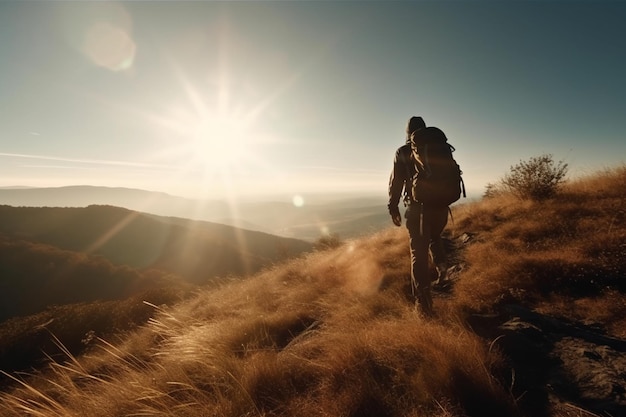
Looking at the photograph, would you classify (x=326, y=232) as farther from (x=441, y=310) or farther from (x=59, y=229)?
(x=59, y=229)

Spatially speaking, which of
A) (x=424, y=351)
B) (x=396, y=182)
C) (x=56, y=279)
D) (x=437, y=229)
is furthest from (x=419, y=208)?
(x=56, y=279)

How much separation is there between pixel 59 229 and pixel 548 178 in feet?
287

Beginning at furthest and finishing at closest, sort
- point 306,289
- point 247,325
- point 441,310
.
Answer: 1. point 306,289
2. point 247,325
3. point 441,310

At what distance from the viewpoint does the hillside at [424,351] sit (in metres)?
2.16

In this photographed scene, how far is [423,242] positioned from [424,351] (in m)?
1.76

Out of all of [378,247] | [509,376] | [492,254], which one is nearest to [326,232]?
[378,247]

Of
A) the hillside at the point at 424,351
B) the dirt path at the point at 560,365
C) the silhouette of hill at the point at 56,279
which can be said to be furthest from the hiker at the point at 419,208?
the silhouette of hill at the point at 56,279

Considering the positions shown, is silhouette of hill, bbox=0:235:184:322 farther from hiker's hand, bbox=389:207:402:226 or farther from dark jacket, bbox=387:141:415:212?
dark jacket, bbox=387:141:415:212

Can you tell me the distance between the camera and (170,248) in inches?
2805

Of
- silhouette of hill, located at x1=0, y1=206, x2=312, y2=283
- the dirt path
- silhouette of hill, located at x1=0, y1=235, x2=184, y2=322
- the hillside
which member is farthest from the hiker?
silhouette of hill, located at x1=0, y1=206, x2=312, y2=283

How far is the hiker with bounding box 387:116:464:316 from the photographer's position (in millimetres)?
3938

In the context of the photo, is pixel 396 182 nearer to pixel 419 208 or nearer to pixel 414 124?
pixel 419 208

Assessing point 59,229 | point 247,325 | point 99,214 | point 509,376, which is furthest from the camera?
point 99,214

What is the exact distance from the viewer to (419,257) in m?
4.06
